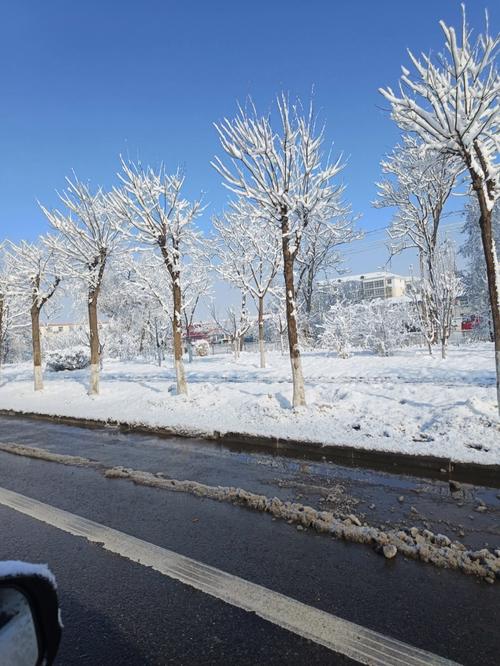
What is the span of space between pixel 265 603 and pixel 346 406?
22.6 feet

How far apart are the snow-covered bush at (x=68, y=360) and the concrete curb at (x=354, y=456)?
61.6ft

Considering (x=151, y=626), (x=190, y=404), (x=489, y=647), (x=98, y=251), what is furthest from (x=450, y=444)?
(x=98, y=251)

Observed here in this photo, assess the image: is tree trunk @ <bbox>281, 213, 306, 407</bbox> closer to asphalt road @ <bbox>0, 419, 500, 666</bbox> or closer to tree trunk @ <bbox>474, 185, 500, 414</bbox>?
asphalt road @ <bbox>0, 419, 500, 666</bbox>

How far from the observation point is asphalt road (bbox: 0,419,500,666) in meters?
2.75

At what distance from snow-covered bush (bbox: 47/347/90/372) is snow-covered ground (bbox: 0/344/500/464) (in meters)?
9.05

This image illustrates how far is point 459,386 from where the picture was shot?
35.5 ft

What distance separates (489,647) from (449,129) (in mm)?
7223

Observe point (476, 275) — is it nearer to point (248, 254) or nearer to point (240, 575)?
point (248, 254)

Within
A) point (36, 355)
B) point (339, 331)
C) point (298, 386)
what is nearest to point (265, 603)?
point (298, 386)

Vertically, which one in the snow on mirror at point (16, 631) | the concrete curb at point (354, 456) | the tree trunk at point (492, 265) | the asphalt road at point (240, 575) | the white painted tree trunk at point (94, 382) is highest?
the tree trunk at point (492, 265)

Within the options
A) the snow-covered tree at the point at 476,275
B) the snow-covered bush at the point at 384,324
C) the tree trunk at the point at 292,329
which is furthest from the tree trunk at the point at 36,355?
the snow-covered tree at the point at 476,275

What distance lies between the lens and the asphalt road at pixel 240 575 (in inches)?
108

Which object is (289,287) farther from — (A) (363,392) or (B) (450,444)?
(B) (450,444)

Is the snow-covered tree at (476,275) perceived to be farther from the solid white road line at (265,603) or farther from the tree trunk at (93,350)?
the solid white road line at (265,603)
